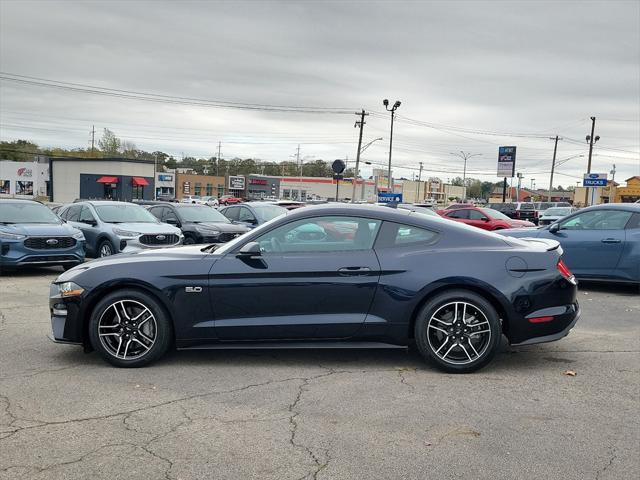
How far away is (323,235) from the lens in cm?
534

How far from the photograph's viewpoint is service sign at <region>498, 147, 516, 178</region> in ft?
188

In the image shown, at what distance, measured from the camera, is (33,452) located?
3.57m

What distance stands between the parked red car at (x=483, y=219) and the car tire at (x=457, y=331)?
1728cm

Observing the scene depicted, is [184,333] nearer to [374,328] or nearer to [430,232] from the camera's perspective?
[374,328]

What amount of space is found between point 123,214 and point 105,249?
45.1 inches

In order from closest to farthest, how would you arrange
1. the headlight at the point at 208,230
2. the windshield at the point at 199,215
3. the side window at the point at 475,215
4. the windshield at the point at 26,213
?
1. the windshield at the point at 26,213
2. the headlight at the point at 208,230
3. the windshield at the point at 199,215
4. the side window at the point at 475,215

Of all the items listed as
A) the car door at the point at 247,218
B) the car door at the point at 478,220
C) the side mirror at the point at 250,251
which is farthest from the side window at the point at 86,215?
the car door at the point at 478,220

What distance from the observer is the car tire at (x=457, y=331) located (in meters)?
5.09

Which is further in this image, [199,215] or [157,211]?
[157,211]

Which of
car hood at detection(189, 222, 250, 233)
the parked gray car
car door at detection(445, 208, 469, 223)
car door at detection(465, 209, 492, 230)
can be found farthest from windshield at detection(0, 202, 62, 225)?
car door at detection(445, 208, 469, 223)

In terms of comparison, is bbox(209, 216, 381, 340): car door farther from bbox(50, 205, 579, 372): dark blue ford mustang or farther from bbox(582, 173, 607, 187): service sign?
bbox(582, 173, 607, 187): service sign

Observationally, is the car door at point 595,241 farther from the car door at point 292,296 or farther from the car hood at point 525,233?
Answer: the car door at point 292,296

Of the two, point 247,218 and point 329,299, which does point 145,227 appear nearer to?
point 247,218

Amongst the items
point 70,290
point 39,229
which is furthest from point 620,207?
point 39,229
